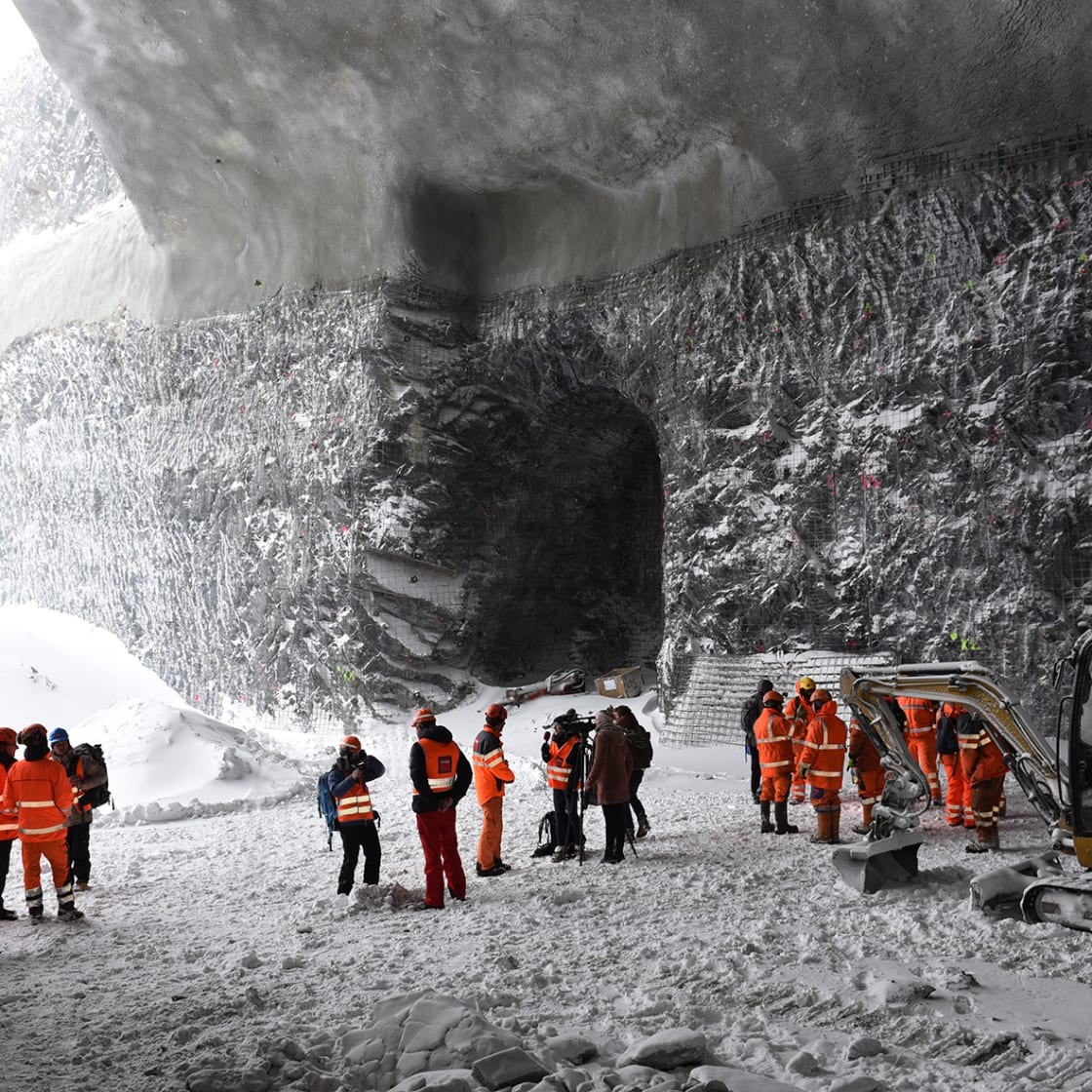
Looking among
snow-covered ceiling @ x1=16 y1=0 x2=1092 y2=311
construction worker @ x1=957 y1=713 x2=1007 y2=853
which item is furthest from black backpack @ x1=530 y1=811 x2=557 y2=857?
snow-covered ceiling @ x1=16 y1=0 x2=1092 y2=311

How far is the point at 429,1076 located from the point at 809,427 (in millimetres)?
11608

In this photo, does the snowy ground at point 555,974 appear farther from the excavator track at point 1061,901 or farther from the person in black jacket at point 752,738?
the person in black jacket at point 752,738

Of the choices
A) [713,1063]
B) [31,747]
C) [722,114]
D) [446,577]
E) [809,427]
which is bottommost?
[713,1063]

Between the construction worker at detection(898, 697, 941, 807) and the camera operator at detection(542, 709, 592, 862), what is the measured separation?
347 cm

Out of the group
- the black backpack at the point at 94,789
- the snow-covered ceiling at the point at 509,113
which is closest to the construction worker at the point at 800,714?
the black backpack at the point at 94,789

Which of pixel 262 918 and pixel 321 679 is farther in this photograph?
pixel 321 679

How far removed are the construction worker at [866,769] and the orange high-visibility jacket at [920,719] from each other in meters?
1.22

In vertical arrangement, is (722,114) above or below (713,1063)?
above

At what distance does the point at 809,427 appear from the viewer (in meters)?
14.4

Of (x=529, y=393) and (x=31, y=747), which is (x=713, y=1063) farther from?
(x=529, y=393)

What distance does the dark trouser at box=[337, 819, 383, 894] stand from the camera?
7787mm

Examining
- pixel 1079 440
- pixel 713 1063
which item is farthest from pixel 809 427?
pixel 713 1063

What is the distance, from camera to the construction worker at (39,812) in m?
7.44

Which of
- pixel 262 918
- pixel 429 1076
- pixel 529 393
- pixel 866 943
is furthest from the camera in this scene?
pixel 529 393
